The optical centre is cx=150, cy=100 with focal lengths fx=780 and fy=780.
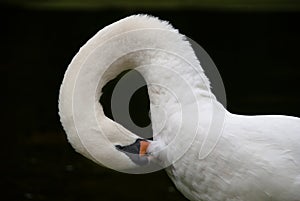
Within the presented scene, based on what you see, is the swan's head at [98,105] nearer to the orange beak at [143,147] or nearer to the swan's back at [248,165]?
the orange beak at [143,147]

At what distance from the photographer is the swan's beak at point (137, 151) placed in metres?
3.92

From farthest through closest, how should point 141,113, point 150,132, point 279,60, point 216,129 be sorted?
point 279,60 < point 141,113 < point 150,132 < point 216,129

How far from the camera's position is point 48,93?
12.9 meters

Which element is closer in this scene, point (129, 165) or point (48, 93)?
point (129, 165)

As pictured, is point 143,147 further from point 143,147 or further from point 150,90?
point 150,90

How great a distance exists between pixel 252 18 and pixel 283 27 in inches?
69.8

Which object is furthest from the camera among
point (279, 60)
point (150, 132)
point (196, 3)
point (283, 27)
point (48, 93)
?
point (196, 3)

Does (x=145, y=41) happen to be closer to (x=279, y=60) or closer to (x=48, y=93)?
(x=48, y=93)

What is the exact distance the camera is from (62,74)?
14633 millimetres

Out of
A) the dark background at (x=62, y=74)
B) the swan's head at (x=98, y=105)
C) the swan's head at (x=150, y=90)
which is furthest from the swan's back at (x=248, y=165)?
the dark background at (x=62, y=74)

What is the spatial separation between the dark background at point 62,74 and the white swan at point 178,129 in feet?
12.2

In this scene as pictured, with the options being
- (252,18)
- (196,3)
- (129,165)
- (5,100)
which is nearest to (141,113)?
(5,100)

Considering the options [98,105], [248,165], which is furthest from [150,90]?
[248,165]

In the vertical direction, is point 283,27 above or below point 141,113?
below
